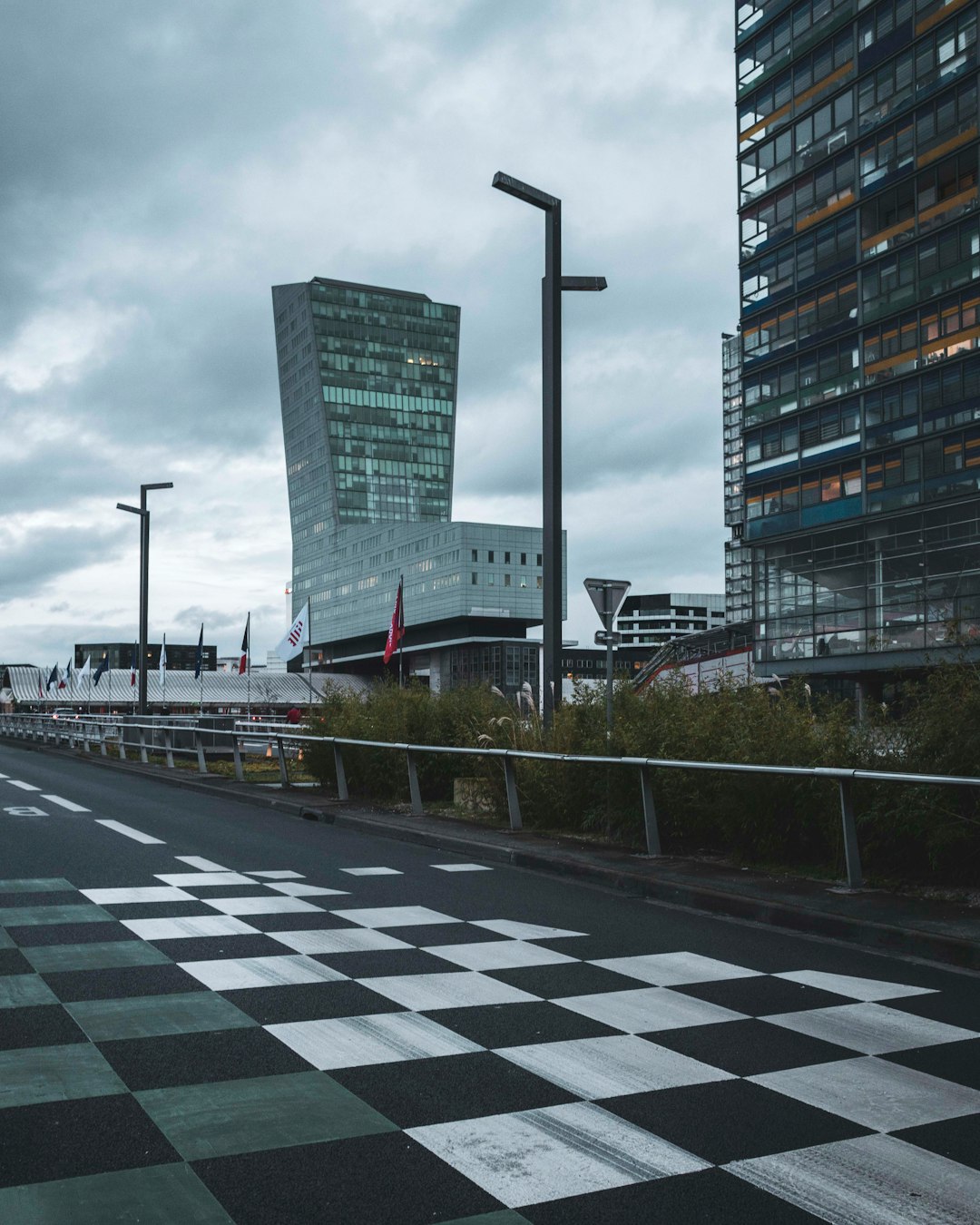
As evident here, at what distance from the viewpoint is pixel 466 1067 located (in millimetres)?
4375

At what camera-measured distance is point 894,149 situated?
48.8 metres

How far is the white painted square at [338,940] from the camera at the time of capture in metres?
6.59

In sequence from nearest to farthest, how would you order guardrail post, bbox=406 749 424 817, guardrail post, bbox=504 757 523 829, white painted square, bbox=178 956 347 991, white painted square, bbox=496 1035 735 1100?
white painted square, bbox=496 1035 735 1100
white painted square, bbox=178 956 347 991
guardrail post, bbox=504 757 523 829
guardrail post, bbox=406 749 424 817

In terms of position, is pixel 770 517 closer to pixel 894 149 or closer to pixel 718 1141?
pixel 894 149

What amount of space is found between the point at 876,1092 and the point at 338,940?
345 cm

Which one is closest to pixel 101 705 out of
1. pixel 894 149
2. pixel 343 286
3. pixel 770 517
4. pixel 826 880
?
pixel 343 286

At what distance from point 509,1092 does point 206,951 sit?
9.37 ft

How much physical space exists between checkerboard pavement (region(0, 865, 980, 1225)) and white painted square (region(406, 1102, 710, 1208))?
0.01 metres

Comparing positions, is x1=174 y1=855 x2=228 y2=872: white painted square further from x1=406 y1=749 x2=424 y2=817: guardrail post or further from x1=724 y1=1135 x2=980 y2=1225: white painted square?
x1=724 y1=1135 x2=980 y2=1225: white painted square

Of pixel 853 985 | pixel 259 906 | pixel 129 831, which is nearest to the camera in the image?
pixel 853 985

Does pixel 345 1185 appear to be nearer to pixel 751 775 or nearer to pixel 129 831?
pixel 751 775

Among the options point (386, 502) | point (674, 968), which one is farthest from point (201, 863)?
point (386, 502)

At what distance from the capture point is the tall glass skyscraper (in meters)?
45.3

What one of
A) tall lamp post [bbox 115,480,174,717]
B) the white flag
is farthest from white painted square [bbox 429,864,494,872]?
tall lamp post [bbox 115,480,174,717]
